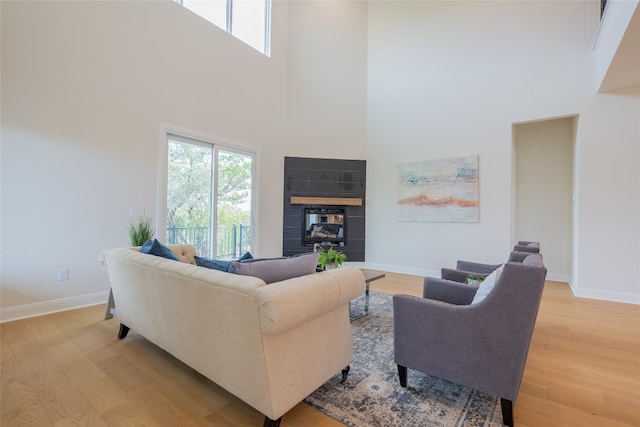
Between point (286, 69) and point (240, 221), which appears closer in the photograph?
point (240, 221)

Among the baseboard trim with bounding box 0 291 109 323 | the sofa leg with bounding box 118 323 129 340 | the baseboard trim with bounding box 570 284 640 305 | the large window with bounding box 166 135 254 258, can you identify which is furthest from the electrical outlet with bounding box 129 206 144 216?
the baseboard trim with bounding box 570 284 640 305

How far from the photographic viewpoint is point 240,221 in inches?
200

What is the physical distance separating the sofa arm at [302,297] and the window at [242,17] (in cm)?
466

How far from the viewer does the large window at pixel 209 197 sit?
4.09 metres

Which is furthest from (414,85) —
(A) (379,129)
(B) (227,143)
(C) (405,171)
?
(B) (227,143)

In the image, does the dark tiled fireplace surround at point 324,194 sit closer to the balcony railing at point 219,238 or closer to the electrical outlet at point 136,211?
the balcony railing at point 219,238

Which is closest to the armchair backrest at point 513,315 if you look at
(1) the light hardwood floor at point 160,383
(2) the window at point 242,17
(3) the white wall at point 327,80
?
(1) the light hardwood floor at point 160,383

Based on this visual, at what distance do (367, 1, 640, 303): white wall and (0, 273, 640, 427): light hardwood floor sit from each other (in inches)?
68.1

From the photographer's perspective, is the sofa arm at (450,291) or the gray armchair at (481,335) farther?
the sofa arm at (450,291)

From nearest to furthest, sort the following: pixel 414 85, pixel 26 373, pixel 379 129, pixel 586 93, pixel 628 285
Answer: pixel 26 373 < pixel 628 285 < pixel 586 93 < pixel 414 85 < pixel 379 129

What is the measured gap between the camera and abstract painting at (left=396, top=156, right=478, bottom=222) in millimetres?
4969

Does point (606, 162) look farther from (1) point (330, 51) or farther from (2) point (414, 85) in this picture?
(1) point (330, 51)

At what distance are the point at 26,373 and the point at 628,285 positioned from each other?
20.6ft

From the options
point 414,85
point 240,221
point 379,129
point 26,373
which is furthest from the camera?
point 379,129
